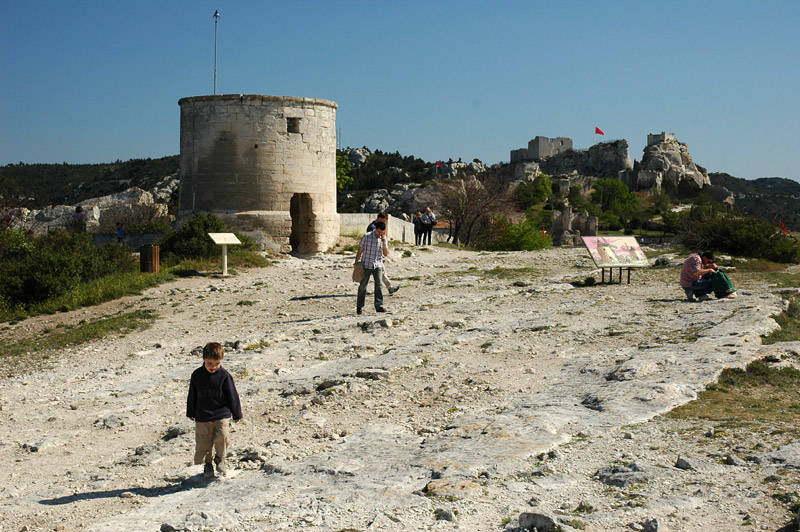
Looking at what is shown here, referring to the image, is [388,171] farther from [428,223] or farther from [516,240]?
[428,223]

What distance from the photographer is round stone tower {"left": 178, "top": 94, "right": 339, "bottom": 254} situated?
69.7 feet

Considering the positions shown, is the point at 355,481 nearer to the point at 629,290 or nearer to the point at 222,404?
the point at 222,404

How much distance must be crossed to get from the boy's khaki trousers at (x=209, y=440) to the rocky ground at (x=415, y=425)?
0.61ft

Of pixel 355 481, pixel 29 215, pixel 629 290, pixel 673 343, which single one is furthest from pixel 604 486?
pixel 29 215

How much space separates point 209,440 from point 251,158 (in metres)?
16.2

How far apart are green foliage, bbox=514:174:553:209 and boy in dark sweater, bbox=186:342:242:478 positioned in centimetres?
7880

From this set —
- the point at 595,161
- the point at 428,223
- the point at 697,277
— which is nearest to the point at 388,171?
the point at 595,161

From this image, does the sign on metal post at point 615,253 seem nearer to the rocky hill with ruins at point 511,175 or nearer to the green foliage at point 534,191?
the rocky hill with ruins at point 511,175

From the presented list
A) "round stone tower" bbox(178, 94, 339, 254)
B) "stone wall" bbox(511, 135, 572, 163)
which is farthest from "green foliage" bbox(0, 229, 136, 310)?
"stone wall" bbox(511, 135, 572, 163)

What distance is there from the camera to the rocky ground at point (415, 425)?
4.77 metres

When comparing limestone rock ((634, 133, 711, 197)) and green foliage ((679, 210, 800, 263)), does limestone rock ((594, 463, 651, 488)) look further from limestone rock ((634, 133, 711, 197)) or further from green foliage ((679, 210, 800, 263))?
limestone rock ((634, 133, 711, 197))

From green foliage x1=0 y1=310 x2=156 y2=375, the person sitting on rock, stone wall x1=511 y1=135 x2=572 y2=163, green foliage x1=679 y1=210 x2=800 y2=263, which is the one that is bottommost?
green foliage x1=0 y1=310 x2=156 y2=375

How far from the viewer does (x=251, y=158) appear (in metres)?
21.3

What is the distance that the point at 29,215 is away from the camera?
1179 inches
